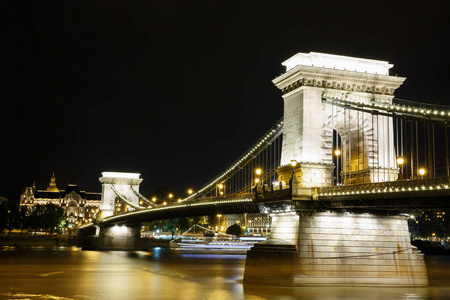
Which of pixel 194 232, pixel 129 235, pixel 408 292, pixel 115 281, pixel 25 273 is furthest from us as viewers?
pixel 194 232

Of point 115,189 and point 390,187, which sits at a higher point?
point 115,189

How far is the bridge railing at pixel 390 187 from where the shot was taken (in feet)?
78.7

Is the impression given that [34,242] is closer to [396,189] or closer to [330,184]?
[330,184]

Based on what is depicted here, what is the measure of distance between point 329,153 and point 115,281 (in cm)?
1673

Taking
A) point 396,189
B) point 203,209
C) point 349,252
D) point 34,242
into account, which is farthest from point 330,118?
point 34,242

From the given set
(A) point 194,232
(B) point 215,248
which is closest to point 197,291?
(B) point 215,248

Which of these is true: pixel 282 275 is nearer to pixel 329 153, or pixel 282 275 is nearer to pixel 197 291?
pixel 197 291

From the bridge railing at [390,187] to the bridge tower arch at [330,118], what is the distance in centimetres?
347

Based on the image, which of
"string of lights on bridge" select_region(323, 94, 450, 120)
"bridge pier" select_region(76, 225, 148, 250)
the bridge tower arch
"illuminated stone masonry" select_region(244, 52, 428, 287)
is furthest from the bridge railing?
"bridge pier" select_region(76, 225, 148, 250)

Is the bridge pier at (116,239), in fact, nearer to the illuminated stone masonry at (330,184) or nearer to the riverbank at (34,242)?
the riverbank at (34,242)

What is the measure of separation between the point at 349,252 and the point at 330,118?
8.31 meters

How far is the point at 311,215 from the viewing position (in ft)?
105

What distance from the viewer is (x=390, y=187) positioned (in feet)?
86.7

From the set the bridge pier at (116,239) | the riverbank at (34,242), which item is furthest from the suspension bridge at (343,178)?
the riverbank at (34,242)
